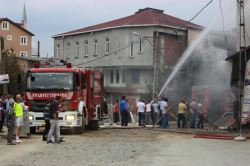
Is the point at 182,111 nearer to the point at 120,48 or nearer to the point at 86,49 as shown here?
the point at 120,48

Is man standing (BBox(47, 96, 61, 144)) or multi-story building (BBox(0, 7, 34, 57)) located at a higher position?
multi-story building (BBox(0, 7, 34, 57))

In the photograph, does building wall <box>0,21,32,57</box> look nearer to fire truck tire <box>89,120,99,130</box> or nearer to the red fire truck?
fire truck tire <box>89,120,99,130</box>

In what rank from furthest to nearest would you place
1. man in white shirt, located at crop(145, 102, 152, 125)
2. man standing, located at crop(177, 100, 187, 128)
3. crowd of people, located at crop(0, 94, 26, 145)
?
man in white shirt, located at crop(145, 102, 152, 125), man standing, located at crop(177, 100, 187, 128), crowd of people, located at crop(0, 94, 26, 145)

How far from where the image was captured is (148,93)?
5888cm

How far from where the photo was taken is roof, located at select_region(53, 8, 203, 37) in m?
60.9

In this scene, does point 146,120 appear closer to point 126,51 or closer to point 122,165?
point 122,165

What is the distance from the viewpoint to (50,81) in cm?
2216

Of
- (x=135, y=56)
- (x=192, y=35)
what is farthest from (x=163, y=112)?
(x=192, y=35)

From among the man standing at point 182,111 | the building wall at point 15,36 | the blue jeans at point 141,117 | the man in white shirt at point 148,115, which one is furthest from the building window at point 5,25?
the man standing at point 182,111

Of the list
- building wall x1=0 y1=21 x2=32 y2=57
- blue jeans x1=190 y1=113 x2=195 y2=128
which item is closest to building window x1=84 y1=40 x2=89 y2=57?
building wall x1=0 y1=21 x2=32 y2=57

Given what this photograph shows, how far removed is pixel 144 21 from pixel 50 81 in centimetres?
4003

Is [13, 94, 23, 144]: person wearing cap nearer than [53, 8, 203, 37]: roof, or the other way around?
[13, 94, 23, 144]: person wearing cap

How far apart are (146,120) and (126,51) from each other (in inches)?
1180

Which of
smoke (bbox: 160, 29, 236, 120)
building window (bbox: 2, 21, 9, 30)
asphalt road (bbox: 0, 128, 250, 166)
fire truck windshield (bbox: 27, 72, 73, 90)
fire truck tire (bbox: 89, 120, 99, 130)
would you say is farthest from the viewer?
building window (bbox: 2, 21, 9, 30)
